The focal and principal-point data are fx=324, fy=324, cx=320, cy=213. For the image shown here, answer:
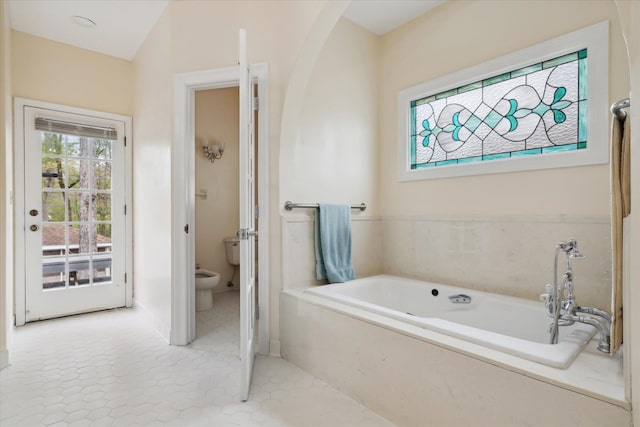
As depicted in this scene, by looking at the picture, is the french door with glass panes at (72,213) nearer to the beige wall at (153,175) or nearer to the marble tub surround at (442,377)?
the beige wall at (153,175)

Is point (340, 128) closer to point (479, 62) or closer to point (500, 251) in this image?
point (479, 62)

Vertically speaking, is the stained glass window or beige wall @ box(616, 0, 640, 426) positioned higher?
the stained glass window

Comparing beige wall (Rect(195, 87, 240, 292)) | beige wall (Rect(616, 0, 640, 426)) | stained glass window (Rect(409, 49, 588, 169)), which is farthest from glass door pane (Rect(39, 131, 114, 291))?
beige wall (Rect(616, 0, 640, 426))

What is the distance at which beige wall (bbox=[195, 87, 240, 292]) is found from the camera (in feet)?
13.1

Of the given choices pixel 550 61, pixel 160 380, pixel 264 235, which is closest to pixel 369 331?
pixel 264 235

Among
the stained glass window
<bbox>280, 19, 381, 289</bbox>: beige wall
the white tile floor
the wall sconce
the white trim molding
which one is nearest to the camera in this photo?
the white tile floor

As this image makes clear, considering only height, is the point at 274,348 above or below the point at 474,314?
below

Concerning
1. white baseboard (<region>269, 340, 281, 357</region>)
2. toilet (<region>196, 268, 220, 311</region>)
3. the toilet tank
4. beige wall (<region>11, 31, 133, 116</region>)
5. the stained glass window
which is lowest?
white baseboard (<region>269, 340, 281, 357</region>)

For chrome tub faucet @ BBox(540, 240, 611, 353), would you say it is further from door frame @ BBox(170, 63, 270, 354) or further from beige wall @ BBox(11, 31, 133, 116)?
beige wall @ BBox(11, 31, 133, 116)

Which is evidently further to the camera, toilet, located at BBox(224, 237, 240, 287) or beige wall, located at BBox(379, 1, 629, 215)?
toilet, located at BBox(224, 237, 240, 287)

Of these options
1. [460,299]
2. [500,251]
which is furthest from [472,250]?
[460,299]

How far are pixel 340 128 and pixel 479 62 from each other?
44.8 inches

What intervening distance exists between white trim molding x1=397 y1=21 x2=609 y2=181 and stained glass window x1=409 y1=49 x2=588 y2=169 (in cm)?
4

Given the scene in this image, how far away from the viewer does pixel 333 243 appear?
2572mm
